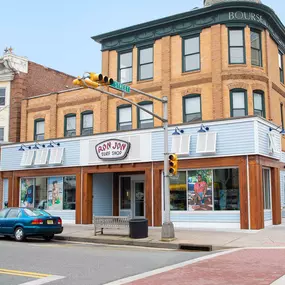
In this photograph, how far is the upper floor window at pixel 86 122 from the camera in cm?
2653

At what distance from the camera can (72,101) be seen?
27.3m

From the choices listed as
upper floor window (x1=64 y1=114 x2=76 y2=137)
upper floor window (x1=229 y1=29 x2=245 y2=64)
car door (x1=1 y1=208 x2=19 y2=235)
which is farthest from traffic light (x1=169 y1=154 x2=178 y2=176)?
upper floor window (x1=64 y1=114 x2=76 y2=137)

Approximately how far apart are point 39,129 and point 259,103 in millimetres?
14683

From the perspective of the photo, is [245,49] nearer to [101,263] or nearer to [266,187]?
[266,187]

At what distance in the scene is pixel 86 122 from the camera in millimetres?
26734

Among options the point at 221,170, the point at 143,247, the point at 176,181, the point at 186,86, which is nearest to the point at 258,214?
the point at 221,170

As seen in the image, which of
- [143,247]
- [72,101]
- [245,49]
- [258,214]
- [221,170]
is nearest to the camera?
[143,247]

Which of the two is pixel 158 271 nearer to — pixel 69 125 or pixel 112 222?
pixel 112 222

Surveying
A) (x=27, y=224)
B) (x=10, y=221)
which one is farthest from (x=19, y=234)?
(x=10, y=221)

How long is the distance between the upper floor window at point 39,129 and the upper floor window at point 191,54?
10.8 meters

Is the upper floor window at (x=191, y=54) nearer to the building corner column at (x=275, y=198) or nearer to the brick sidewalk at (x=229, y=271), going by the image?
the building corner column at (x=275, y=198)

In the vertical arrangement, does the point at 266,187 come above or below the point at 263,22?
below

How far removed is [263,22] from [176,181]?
10.0m

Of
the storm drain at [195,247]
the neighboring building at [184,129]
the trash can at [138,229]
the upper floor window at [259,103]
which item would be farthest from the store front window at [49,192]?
the upper floor window at [259,103]
